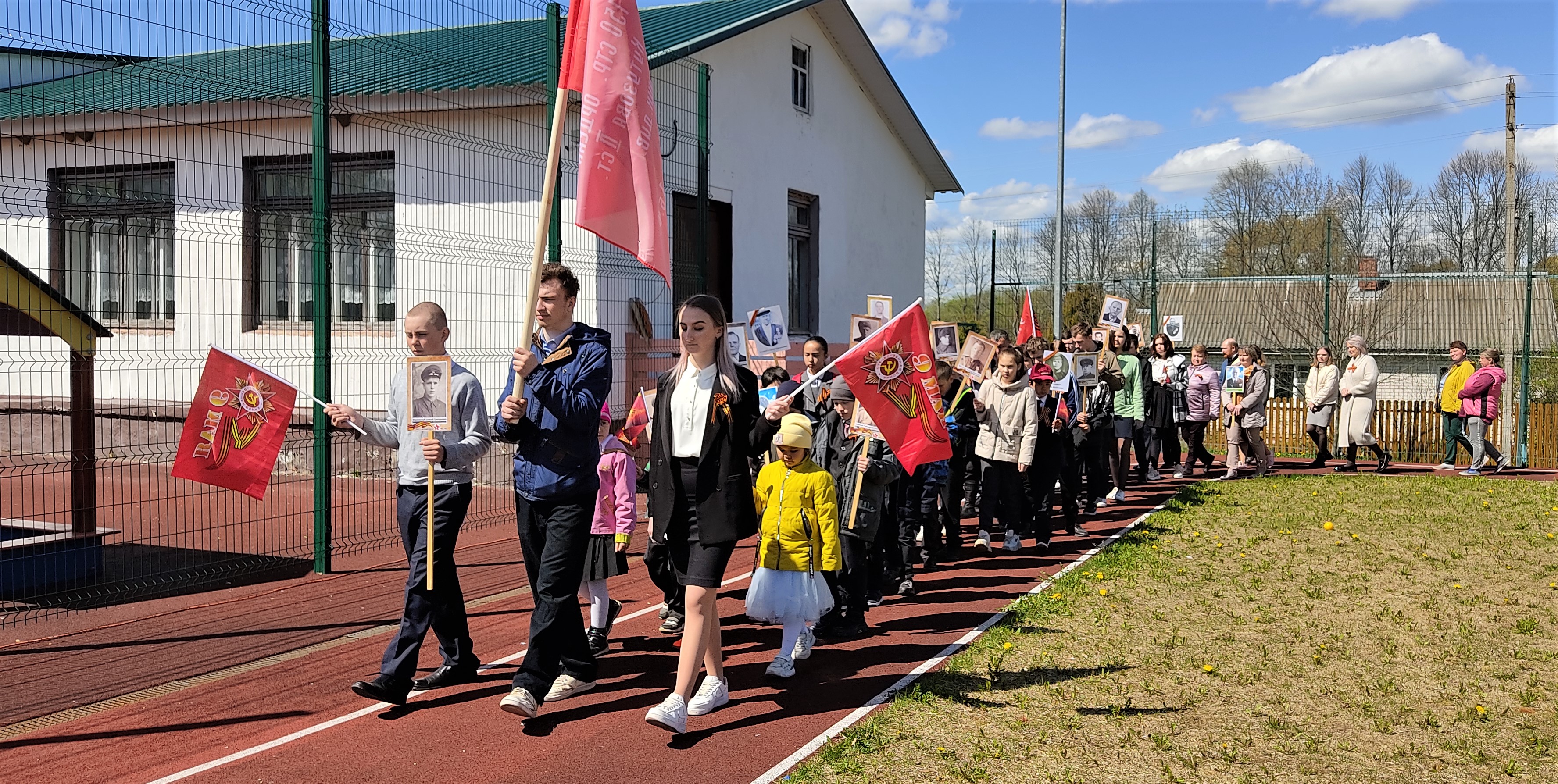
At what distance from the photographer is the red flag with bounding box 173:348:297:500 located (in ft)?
19.4

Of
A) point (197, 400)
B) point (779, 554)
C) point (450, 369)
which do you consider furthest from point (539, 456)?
point (197, 400)

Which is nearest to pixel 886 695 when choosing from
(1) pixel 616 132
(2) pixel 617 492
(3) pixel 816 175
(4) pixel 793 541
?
(4) pixel 793 541

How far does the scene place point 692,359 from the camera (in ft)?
18.0

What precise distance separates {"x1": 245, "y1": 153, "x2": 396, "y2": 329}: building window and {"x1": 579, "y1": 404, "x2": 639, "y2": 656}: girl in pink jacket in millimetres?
3274

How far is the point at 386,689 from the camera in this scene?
5.51 metres

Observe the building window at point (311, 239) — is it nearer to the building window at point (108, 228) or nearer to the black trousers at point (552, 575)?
the building window at point (108, 228)

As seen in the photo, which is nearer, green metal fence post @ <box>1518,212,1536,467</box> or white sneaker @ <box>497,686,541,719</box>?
white sneaker @ <box>497,686,541,719</box>

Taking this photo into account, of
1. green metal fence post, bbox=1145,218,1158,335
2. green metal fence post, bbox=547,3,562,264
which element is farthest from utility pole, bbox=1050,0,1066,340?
green metal fence post, bbox=547,3,562,264

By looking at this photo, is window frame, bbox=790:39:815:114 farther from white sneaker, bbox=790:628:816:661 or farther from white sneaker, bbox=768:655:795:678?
white sneaker, bbox=768:655:795:678

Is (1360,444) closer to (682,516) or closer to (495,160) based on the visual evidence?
(495,160)

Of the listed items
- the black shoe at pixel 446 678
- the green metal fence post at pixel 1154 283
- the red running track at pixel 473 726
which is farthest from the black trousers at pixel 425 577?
the green metal fence post at pixel 1154 283

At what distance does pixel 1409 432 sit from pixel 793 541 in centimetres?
1863

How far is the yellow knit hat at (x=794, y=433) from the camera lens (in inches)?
243

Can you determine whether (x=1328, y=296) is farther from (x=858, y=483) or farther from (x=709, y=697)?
(x=709, y=697)
